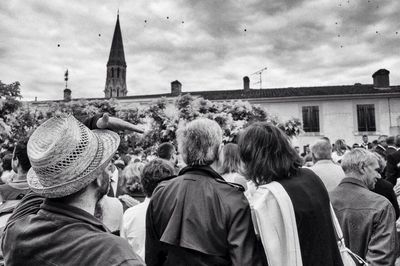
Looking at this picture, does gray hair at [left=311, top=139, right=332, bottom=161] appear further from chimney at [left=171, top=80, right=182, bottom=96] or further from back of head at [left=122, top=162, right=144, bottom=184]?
chimney at [left=171, top=80, right=182, bottom=96]

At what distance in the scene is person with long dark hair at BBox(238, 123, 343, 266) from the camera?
2.00 metres

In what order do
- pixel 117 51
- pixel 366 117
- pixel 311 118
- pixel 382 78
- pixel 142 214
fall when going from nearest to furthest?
pixel 142 214 → pixel 366 117 → pixel 311 118 → pixel 382 78 → pixel 117 51

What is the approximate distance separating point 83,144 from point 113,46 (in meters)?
84.2

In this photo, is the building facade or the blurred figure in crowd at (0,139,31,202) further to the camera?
the building facade

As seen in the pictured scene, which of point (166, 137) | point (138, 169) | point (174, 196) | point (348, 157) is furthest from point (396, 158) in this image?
point (166, 137)

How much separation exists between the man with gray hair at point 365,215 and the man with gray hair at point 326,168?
1378 millimetres

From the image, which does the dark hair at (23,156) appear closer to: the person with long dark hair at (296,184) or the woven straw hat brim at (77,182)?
the woven straw hat brim at (77,182)

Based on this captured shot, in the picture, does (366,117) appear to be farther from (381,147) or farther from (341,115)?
(381,147)

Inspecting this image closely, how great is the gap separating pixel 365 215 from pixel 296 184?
121cm

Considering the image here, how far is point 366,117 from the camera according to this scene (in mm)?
26203

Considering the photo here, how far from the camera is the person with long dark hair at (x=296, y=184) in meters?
2.00

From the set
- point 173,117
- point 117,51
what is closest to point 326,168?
point 173,117

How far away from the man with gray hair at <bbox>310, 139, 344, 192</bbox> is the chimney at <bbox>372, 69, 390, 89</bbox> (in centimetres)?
2732

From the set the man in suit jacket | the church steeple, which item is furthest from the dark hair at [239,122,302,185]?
the church steeple
